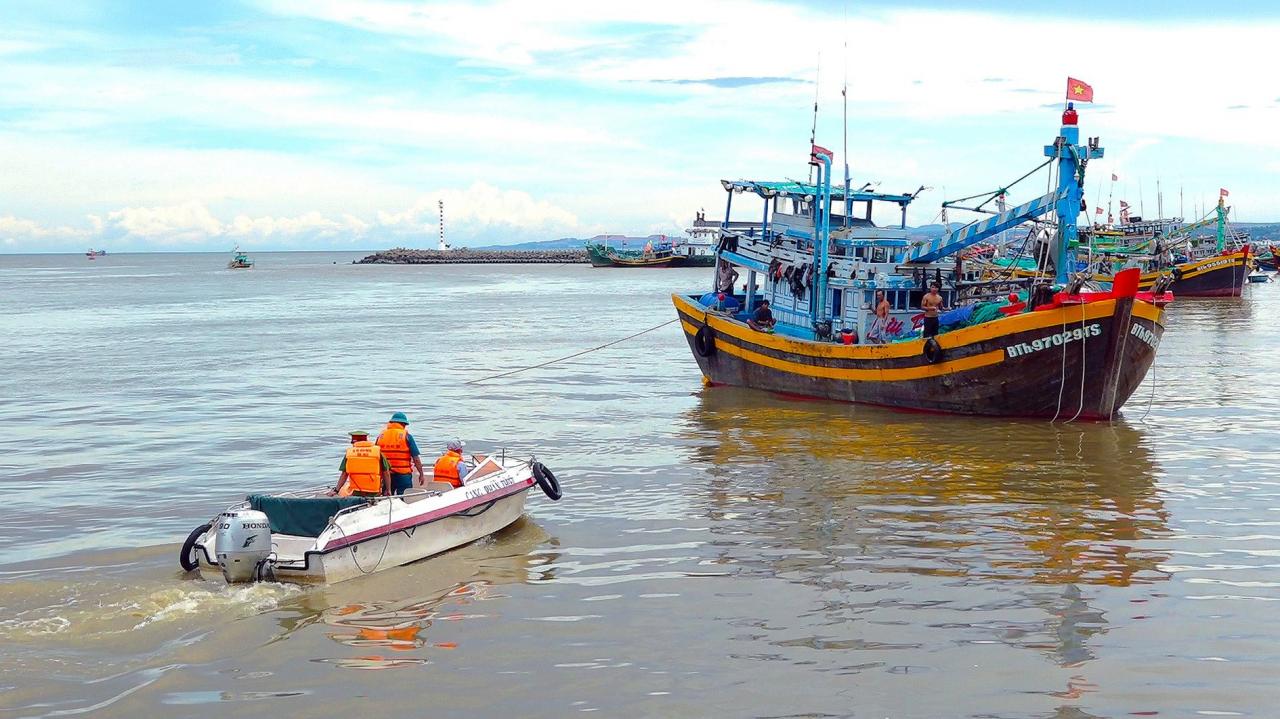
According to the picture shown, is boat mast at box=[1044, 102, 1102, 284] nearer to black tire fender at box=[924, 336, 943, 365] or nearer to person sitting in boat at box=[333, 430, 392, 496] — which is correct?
black tire fender at box=[924, 336, 943, 365]

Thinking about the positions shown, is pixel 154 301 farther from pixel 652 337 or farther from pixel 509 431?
pixel 509 431

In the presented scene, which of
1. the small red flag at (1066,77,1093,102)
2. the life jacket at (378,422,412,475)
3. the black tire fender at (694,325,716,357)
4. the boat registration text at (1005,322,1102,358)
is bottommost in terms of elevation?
the life jacket at (378,422,412,475)

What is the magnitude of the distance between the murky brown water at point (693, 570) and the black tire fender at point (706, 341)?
1.09 metres

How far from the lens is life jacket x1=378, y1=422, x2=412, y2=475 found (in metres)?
13.8

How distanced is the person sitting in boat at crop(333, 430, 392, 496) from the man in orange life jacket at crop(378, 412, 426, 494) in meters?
0.44

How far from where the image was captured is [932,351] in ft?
72.3

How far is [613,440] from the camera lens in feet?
70.1

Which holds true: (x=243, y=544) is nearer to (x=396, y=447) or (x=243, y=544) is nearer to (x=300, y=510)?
(x=300, y=510)

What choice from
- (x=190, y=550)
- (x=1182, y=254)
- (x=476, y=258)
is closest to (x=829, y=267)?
(x=190, y=550)

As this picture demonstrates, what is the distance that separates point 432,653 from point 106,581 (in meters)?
4.50

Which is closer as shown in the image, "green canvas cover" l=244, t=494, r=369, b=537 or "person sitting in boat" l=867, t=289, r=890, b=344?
"green canvas cover" l=244, t=494, r=369, b=537

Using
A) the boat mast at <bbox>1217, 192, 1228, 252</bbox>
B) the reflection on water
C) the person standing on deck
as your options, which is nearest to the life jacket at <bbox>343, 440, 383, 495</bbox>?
the reflection on water

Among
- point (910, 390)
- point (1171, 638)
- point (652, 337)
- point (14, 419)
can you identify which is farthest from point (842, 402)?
point (652, 337)

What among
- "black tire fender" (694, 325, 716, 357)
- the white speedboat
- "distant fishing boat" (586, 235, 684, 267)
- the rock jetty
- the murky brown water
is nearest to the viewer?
the murky brown water
